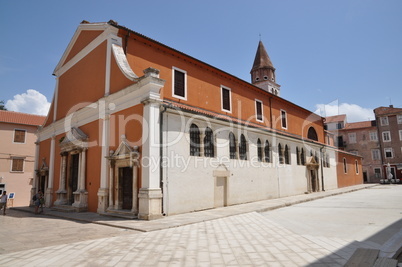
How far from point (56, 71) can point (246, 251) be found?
18.3m

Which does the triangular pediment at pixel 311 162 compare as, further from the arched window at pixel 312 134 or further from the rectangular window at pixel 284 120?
the arched window at pixel 312 134

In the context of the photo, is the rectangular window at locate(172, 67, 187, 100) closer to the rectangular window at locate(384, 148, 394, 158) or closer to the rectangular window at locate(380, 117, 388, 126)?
the rectangular window at locate(380, 117, 388, 126)

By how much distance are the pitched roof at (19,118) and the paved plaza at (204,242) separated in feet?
64.9

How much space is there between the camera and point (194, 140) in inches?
491

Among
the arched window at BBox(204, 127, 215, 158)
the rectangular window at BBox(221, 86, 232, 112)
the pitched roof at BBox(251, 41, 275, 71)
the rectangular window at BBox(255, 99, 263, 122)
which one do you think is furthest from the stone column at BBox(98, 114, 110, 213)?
the pitched roof at BBox(251, 41, 275, 71)

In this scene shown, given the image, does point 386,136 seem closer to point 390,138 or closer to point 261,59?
point 390,138

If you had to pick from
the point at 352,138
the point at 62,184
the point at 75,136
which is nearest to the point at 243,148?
the point at 75,136

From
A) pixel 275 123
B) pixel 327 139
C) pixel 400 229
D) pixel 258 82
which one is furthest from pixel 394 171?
pixel 400 229

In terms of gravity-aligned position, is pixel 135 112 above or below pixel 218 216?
above

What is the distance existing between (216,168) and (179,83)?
491 cm

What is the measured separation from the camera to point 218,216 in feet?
33.8

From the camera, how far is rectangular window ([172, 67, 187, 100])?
1416 cm

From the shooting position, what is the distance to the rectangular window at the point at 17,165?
24.7 m

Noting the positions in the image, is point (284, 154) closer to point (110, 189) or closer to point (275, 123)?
point (275, 123)
